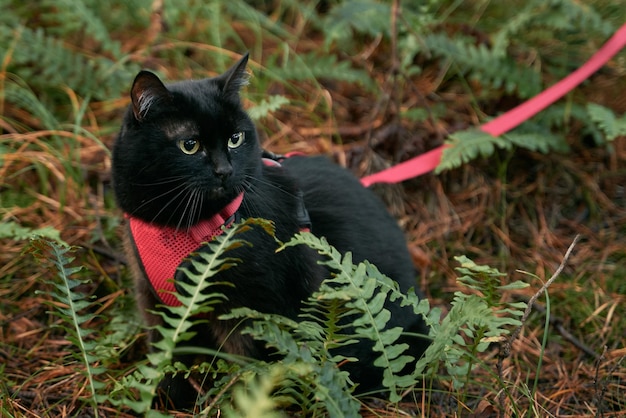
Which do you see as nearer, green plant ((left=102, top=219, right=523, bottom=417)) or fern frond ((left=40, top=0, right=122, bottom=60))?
green plant ((left=102, top=219, right=523, bottom=417))

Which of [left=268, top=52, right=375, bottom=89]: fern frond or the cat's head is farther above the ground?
the cat's head

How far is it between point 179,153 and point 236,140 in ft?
0.72

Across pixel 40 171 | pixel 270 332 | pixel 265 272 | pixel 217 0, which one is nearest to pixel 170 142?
pixel 265 272

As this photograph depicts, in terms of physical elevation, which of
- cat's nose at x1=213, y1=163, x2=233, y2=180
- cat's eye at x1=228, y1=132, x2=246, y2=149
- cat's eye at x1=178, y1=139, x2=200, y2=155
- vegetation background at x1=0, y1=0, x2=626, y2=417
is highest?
cat's eye at x1=178, y1=139, x2=200, y2=155

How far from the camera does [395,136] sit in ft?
11.4

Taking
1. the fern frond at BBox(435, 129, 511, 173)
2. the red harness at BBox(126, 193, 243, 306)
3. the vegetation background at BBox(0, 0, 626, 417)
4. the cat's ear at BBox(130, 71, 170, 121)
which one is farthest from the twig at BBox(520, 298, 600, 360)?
the cat's ear at BBox(130, 71, 170, 121)

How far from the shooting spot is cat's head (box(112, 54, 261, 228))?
206 centimetres

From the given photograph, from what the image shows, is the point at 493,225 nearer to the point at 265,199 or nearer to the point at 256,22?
the point at 265,199

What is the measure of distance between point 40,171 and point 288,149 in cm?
129

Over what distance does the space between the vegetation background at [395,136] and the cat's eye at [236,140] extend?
2.04ft

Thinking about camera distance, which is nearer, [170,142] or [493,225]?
[170,142]

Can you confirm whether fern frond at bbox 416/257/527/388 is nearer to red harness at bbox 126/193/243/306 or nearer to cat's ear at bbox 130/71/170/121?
red harness at bbox 126/193/243/306

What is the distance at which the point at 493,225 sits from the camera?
3.41 meters

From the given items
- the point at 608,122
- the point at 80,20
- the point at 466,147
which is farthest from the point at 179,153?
the point at 608,122
